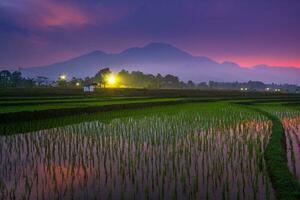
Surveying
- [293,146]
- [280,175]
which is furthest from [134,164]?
[293,146]

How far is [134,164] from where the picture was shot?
10.4m

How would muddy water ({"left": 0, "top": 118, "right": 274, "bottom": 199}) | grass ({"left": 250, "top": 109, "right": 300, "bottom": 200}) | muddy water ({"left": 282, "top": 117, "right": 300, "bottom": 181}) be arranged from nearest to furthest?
grass ({"left": 250, "top": 109, "right": 300, "bottom": 200})
muddy water ({"left": 0, "top": 118, "right": 274, "bottom": 199})
muddy water ({"left": 282, "top": 117, "right": 300, "bottom": 181})

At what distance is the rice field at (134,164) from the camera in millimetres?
8055

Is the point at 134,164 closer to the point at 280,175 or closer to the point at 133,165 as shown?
the point at 133,165

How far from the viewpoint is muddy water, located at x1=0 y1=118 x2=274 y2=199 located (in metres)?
8.05

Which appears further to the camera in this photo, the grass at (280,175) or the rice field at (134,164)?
the rice field at (134,164)

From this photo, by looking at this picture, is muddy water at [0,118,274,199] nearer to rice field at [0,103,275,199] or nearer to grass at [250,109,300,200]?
rice field at [0,103,275,199]

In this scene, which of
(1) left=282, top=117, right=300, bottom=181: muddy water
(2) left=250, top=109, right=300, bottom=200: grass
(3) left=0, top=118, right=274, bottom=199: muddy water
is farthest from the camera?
(1) left=282, top=117, right=300, bottom=181: muddy water

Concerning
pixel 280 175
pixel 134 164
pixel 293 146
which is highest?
pixel 280 175

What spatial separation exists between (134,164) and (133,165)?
127mm

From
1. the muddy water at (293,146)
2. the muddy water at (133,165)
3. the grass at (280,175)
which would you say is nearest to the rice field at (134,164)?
the muddy water at (133,165)

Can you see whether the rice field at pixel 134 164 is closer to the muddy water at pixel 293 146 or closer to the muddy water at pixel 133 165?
the muddy water at pixel 133 165

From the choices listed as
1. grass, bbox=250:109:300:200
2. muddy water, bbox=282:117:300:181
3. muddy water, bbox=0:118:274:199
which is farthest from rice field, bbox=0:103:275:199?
muddy water, bbox=282:117:300:181

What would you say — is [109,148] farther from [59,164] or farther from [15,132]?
[15,132]
